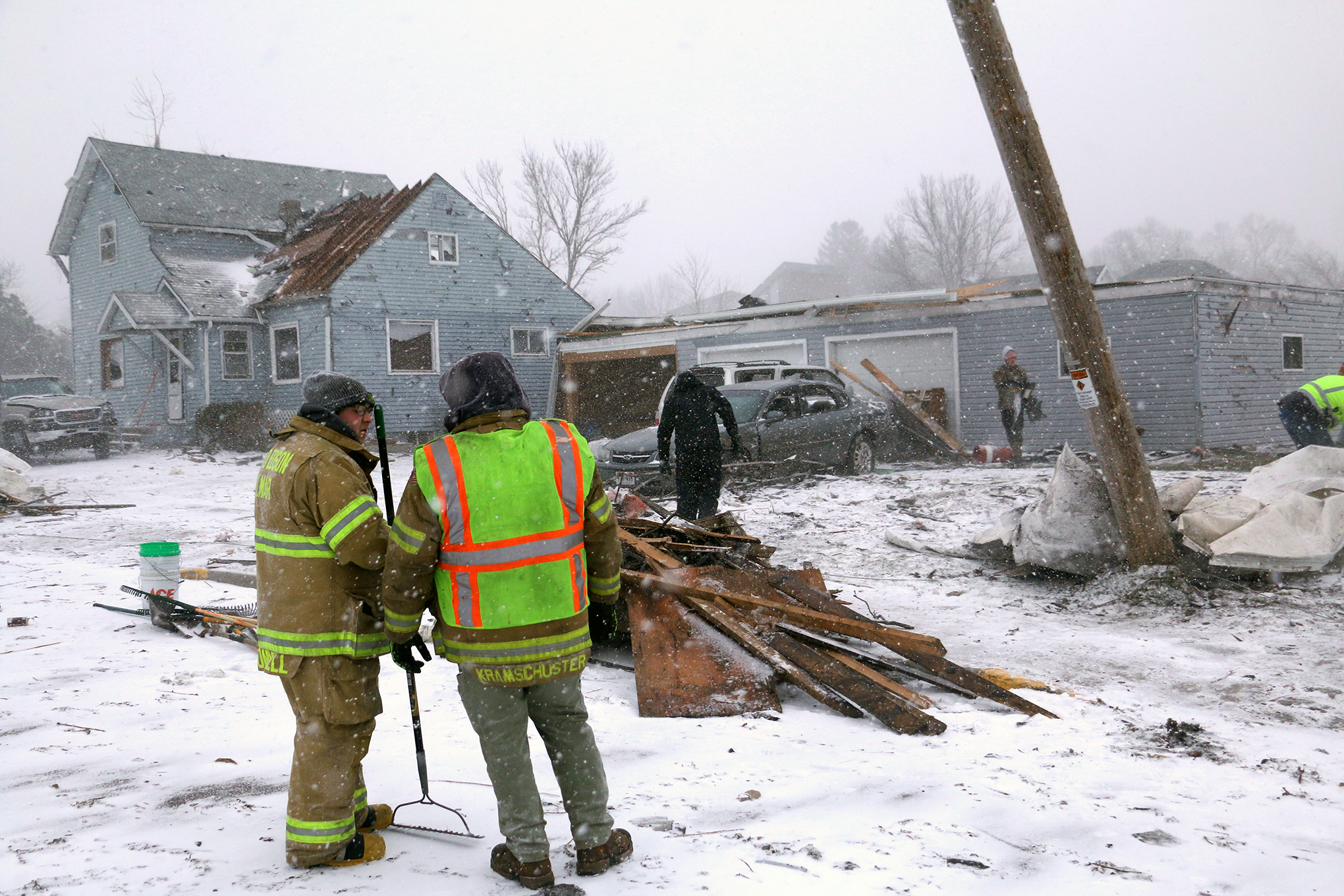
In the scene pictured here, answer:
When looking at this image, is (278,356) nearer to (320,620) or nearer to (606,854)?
(320,620)

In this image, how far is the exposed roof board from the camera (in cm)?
2288

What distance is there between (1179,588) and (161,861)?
6.38m

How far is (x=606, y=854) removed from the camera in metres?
2.76

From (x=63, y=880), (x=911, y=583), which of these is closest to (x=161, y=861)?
(x=63, y=880)

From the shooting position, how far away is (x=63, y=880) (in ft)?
8.79

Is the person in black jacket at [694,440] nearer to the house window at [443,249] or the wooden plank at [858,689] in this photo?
the wooden plank at [858,689]

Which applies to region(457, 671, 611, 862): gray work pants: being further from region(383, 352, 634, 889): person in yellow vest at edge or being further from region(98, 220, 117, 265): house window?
region(98, 220, 117, 265): house window

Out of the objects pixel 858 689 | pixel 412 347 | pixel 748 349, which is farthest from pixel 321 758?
pixel 412 347

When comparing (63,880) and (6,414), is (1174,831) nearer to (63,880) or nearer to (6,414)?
(63,880)

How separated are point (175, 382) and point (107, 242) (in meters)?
5.08

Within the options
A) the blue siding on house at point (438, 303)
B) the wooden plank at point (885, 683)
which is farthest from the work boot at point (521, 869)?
the blue siding on house at point (438, 303)

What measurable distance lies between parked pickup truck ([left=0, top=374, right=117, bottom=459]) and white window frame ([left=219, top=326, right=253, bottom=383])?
342 centimetres

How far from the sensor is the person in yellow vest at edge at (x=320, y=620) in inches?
107

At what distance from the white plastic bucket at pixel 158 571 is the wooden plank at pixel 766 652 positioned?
3.24 metres
